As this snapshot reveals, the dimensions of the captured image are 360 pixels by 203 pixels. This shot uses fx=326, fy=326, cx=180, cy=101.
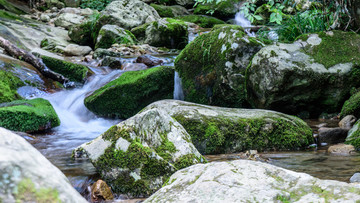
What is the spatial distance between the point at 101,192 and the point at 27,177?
2166mm

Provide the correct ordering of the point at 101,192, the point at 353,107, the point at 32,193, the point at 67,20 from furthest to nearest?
the point at 67,20 < the point at 353,107 < the point at 101,192 < the point at 32,193

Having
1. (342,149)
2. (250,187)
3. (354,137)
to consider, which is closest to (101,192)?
(250,187)

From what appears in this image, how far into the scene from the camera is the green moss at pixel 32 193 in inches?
42.1

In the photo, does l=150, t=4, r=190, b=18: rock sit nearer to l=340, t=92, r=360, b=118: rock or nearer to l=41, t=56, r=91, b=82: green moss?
l=41, t=56, r=91, b=82: green moss

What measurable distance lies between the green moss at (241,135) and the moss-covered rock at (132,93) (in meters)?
3.25

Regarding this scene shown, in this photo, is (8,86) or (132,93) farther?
(8,86)

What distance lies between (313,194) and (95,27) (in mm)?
15859

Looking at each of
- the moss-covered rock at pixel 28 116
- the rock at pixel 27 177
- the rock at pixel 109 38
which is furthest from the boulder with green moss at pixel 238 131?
the rock at pixel 109 38

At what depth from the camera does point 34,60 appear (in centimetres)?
1036

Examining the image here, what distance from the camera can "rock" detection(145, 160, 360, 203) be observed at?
1.64 m

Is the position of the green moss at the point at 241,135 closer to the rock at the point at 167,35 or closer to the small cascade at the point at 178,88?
the small cascade at the point at 178,88

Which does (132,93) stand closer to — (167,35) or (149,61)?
(149,61)

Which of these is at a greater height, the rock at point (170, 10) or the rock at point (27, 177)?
the rock at point (170, 10)

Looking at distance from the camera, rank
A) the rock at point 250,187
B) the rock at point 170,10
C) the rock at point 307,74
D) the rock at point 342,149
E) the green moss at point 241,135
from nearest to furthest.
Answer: the rock at point 250,187, the rock at point 342,149, the green moss at point 241,135, the rock at point 307,74, the rock at point 170,10
